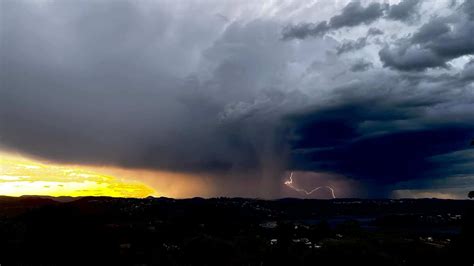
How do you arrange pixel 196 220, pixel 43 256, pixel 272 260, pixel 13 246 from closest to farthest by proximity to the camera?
pixel 43 256
pixel 13 246
pixel 272 260
pixel 196 220

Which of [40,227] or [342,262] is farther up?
[40,227]

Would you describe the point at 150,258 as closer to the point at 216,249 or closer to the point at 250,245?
the point at 216,249

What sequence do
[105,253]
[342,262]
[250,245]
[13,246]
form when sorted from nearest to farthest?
[105,253] < [13,246] < [342,262] < [250,245]

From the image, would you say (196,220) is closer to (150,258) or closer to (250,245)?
(250,245)

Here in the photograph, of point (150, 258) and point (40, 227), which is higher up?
point (40, 227)

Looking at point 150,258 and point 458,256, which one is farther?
point 150,258

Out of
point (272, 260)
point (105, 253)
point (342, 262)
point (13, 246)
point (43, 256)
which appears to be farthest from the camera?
point (272, 260)

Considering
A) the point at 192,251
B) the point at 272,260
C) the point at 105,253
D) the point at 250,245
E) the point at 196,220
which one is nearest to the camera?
the point at 105,253

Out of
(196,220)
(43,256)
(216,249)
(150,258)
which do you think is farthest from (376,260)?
(196,220)

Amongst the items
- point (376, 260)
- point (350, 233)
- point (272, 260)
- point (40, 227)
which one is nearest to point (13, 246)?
point (40, 227)
